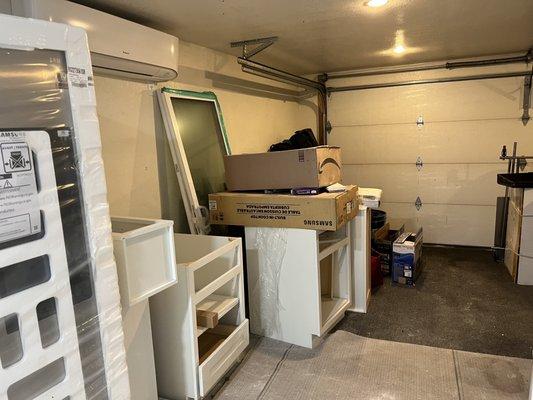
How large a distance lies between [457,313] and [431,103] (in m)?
2.35

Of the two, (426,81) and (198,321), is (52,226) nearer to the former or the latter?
(198,321)

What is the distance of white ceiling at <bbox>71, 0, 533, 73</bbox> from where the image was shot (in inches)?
78.3

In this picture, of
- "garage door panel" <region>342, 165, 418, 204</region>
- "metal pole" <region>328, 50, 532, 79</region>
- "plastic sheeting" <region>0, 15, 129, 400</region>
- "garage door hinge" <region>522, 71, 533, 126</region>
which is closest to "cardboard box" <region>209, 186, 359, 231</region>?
"plastic sheeting" <region>0, 15, 129, 400</region>

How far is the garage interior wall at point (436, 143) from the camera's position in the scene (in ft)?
13.0

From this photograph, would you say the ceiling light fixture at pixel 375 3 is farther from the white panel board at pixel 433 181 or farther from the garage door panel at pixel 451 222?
A: the garage door panel at pixel 451 222

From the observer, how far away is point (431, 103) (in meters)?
4.15

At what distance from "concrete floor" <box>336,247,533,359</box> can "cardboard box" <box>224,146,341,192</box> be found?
40.6 inches

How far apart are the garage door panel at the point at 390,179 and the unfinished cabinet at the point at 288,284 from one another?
6.77ft

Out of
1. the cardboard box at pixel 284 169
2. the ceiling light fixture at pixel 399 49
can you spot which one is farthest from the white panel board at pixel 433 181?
the cardboard box at pixel 284 169

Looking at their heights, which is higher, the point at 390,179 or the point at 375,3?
the point at 375,3

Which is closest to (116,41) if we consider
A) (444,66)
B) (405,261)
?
(405,261)

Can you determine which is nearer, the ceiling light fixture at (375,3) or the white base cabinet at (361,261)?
Answer: the ceiling light fixture at (375,3)

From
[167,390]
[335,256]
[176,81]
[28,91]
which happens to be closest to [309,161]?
[335,256]

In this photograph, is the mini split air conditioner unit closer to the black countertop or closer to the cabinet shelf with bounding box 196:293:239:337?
the cabinet shelf with bounding box 196:293:239:337
